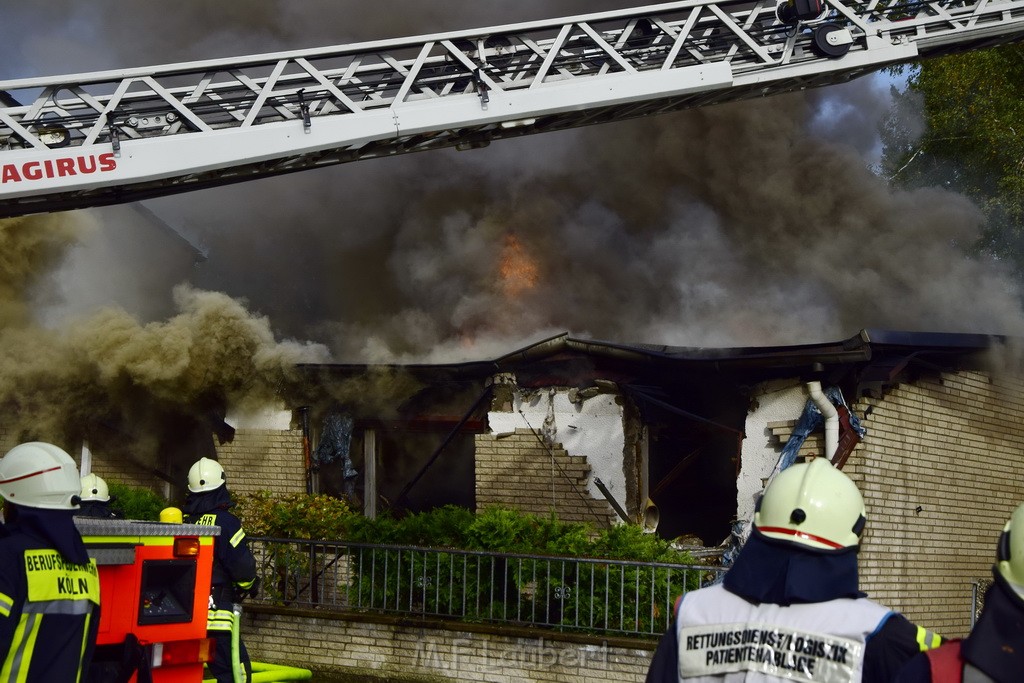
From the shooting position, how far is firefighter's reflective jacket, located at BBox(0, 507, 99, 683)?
3598 millimetres

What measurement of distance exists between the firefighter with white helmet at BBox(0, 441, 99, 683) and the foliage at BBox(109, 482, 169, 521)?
10.1 m

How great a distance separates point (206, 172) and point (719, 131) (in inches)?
405

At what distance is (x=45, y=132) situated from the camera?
766 cm

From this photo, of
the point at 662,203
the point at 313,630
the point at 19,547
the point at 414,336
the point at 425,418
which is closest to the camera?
the point at 19,547

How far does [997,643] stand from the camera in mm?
2320

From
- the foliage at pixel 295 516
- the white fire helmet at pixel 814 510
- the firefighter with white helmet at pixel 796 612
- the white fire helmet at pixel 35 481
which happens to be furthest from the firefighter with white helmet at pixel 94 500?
the white fire helmet at pixel 814 510

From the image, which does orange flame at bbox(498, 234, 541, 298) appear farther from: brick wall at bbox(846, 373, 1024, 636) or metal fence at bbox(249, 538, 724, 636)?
brick wall at bbox(846, 373, 1024, 636)

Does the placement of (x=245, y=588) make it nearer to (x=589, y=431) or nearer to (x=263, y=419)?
(x=589, y=431)

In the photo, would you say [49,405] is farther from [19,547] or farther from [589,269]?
[19,547]

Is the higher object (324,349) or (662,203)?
(662,203)

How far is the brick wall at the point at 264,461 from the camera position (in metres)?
13.6

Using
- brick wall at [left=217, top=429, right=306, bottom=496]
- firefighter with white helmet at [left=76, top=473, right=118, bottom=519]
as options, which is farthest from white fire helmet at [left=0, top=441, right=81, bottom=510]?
brick wall at [left=217, top=429, right=306, bottom=496]

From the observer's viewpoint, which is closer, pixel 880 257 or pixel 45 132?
pixel 45 132

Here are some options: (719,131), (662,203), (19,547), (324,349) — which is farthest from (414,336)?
(19,547)
